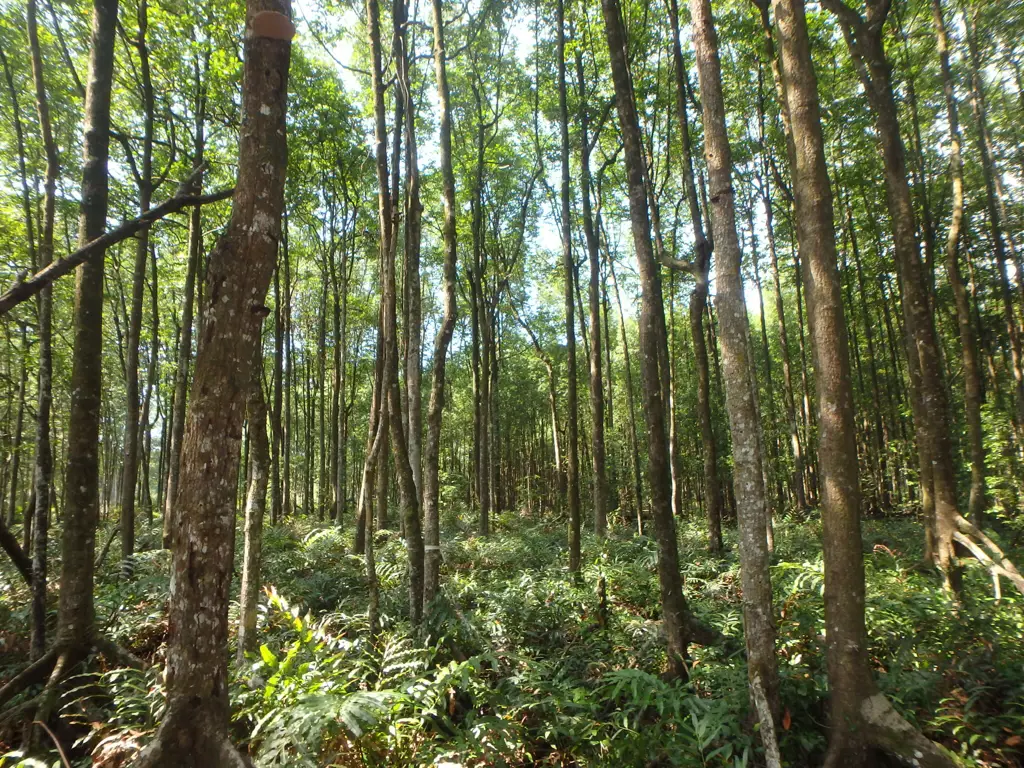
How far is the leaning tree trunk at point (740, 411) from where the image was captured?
4180 millimetres

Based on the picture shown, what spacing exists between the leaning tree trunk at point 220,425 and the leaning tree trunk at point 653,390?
3953 millimetres

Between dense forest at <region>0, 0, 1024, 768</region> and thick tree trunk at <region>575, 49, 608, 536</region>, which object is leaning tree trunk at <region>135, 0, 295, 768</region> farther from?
thick tree trunk at <region>575, 49, 608, 536</region>

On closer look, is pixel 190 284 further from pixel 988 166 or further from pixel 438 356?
pixel 988 166

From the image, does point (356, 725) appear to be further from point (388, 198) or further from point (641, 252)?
point (388, 198)

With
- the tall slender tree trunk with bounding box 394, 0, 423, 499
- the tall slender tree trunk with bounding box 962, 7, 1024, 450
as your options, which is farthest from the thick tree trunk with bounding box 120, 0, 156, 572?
the tall slender tree trunk with bounding box 962, 7, 1024, 450

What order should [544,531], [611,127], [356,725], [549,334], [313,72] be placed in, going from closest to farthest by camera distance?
[356,725] < [313,72] < [611,127] < [544,531] < [549,334]

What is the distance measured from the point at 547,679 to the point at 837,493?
3.75 m

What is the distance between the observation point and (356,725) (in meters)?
3.64

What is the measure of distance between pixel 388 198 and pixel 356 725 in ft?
19.7

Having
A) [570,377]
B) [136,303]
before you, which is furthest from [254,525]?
[136,303]

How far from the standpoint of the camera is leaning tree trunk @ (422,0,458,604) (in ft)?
22.0

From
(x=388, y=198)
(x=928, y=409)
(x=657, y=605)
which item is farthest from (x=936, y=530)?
(x=388, y=198)

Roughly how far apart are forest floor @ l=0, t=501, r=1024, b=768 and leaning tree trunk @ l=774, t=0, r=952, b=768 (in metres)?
0.53

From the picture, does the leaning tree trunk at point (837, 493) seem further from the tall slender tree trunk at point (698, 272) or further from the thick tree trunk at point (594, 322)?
the thick tree trunk at point (594, 322)
